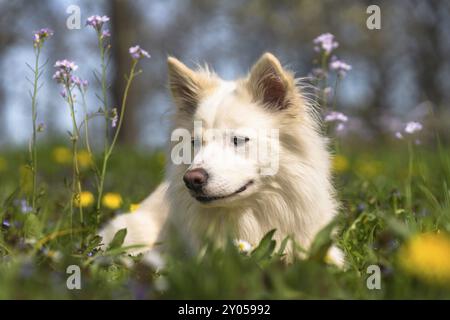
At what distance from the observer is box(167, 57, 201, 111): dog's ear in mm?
3727

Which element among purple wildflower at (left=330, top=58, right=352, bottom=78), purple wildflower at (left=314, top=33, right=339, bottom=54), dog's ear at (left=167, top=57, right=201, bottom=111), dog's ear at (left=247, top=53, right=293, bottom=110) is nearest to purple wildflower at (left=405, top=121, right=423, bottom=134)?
purple wildflower at (left=330, top=58, right=352, bottom=78)

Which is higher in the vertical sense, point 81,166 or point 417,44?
point 417,44

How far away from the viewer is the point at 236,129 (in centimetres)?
342

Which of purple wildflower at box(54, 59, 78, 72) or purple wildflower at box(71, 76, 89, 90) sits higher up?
purple wildflower at box(54, 59, 78, 72)

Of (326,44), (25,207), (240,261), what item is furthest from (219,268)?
(326,44)

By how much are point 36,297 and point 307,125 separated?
6.77 ft

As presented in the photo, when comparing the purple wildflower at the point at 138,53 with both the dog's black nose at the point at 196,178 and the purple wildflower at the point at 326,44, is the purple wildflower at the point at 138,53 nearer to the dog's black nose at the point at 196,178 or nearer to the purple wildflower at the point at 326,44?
the dog's black nose at the point at 196,178

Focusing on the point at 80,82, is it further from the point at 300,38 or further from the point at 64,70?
the point at 300,38

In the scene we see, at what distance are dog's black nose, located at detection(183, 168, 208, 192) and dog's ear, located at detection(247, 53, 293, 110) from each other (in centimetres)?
70

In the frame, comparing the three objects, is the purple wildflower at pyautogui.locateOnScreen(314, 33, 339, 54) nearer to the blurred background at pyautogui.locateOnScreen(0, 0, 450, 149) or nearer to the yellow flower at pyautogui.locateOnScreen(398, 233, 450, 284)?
the yellow flower at pyautogui.locateOnScreen(398, 233, 450, 284)

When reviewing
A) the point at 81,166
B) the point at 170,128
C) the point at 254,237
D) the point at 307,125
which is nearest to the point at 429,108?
the point at 307,125

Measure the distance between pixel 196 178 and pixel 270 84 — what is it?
0.83 metres
